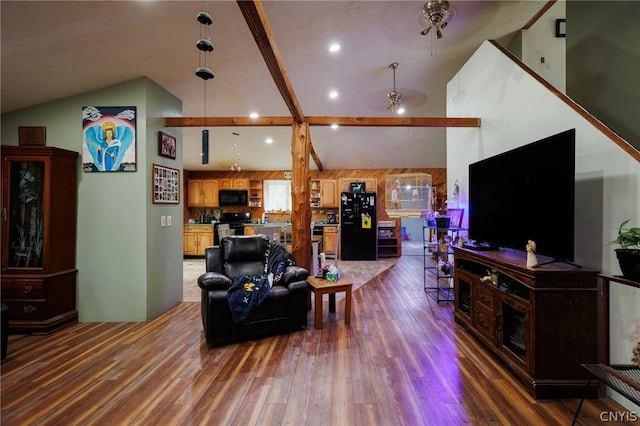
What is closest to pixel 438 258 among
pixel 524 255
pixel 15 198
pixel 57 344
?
pixel 524 255

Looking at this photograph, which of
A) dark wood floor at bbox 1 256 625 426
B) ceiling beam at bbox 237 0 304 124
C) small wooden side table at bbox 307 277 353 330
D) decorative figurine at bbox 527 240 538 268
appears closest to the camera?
ceiling beam at bbox 237 0 304 124

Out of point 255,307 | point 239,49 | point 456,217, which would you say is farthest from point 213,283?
point 456,217

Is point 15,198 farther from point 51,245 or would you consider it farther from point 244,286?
point 244,286

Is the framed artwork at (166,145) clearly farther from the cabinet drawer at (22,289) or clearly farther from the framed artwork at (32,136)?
the cabinet drawer at (22,289)

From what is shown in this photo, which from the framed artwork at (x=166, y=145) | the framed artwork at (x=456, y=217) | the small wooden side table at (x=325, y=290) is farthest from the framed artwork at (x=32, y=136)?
the framed artwork at (x=456, y=217)

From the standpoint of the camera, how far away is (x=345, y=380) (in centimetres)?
213

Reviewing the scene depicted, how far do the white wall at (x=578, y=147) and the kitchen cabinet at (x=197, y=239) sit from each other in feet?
21.3

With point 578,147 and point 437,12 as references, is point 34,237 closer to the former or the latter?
point 437,12

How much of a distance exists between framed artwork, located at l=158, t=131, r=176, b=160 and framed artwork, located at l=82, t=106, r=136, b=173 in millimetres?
289

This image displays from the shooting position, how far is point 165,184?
360 cm

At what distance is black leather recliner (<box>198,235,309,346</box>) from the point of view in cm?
270

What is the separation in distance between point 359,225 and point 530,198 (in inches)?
203

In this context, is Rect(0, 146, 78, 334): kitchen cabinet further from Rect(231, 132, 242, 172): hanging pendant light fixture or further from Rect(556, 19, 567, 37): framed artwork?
Rect(556, 19, 567, 37): framed artwork

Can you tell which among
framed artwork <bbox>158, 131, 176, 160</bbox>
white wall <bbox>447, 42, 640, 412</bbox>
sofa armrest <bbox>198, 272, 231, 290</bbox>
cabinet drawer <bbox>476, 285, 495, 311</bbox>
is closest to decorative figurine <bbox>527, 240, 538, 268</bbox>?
white wall <bbox>447, 42, 640, 412</bbox>
